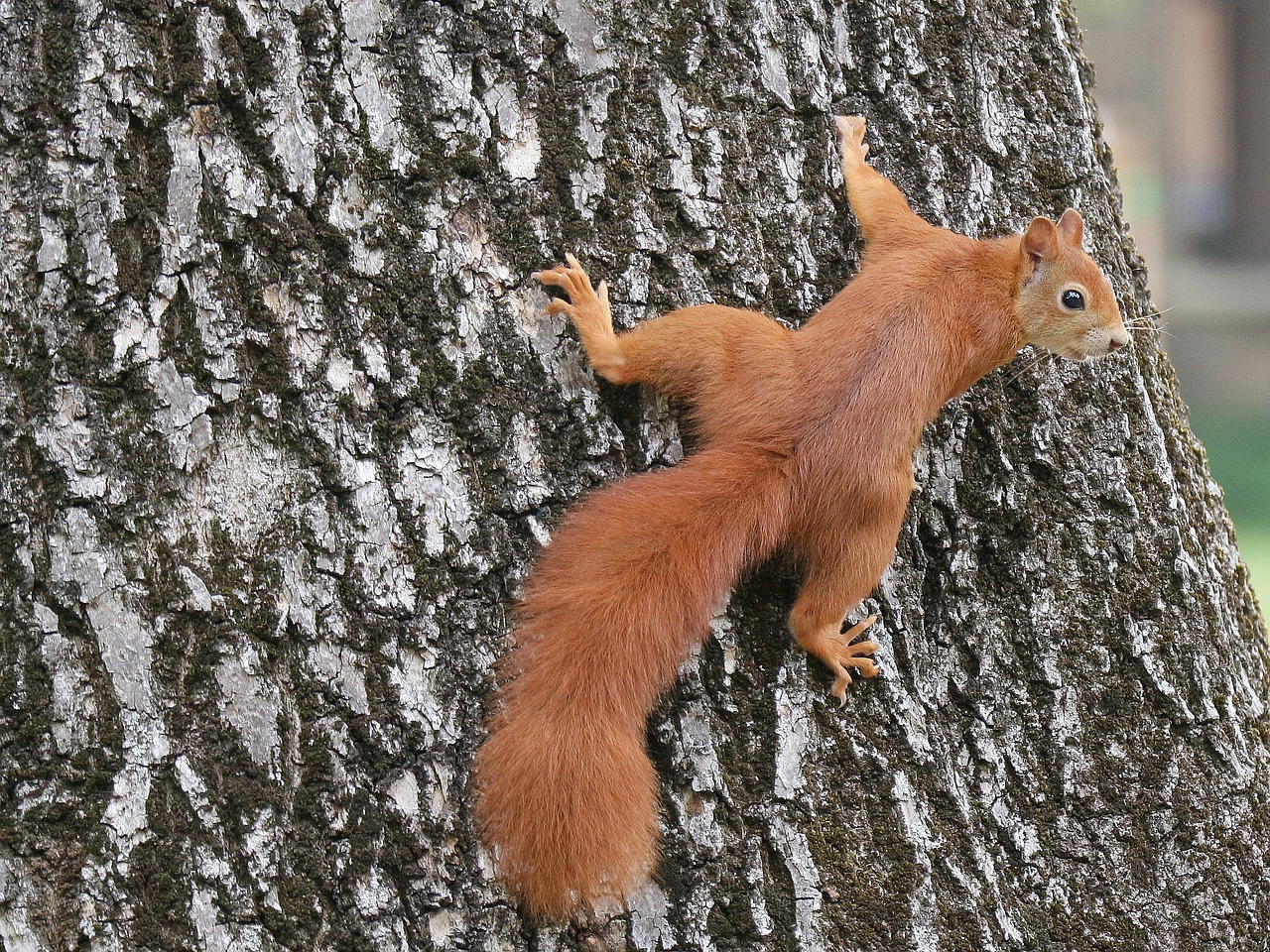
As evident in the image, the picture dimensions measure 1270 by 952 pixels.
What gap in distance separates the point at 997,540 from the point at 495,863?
95 cm

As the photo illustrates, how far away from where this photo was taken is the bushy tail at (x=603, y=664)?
160 cm

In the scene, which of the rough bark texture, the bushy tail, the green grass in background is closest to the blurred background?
the green grass in background

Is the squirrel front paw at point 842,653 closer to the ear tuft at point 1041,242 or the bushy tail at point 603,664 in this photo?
the bushy tail at point 603,664

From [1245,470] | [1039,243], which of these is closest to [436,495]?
[1039,243]

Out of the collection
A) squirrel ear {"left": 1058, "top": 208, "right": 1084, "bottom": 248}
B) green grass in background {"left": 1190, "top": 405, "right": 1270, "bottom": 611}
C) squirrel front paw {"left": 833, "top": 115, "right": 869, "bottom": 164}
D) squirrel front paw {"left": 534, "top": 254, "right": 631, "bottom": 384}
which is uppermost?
green grass in background {"left": 1190, "top": 405, "right": 1270, "bottom": 611}

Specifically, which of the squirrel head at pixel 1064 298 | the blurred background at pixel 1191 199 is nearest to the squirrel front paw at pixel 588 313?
the squirrel head at pixel 1064 298

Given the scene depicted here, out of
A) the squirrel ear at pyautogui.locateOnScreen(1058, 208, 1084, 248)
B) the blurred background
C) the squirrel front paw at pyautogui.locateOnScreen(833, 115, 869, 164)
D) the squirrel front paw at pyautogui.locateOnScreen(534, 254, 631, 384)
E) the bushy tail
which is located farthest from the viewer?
the blurred background

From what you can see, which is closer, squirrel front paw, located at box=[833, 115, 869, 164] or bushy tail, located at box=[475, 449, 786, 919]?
bushy tail, located at box=[475, 449, 786, 919]

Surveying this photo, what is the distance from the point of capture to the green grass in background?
21.2ft

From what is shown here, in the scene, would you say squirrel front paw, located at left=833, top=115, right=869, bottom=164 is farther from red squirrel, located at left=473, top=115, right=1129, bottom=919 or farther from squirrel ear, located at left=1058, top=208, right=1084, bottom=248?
squirrel ear, located at left=1058, top=208, right=1084, bottom=248

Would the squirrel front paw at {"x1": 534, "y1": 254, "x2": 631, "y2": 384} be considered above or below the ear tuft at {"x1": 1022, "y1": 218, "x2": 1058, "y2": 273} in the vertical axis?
below

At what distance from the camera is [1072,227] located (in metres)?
2.02

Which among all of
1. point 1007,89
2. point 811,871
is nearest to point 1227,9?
point 1007,89

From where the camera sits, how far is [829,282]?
76.5 inches
